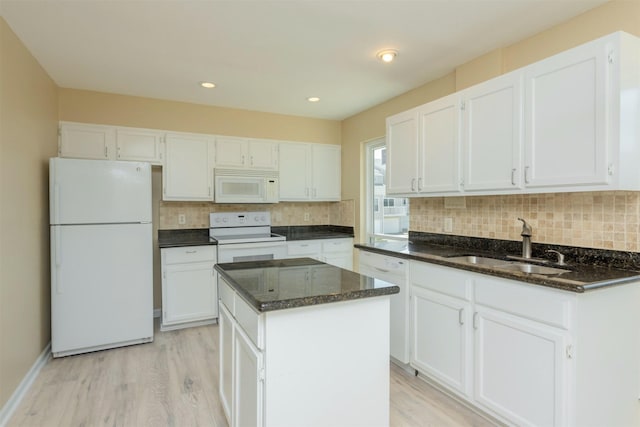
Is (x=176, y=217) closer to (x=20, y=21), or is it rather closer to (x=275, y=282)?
(x=20, y=21)

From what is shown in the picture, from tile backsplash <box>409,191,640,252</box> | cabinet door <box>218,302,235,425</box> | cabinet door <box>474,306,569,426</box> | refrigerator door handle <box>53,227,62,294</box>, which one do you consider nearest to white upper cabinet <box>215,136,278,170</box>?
refrigerator door handle <box>53,227,62,294</box>

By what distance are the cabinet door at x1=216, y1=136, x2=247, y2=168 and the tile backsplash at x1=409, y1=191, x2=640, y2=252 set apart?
236cm

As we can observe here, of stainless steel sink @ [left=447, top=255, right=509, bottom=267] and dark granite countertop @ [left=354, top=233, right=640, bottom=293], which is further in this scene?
stainless steel sink @ [left=447, top=255, right=509, bottom=267]

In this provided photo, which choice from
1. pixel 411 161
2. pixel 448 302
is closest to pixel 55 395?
pixel 448 302

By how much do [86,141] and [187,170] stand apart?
38.5 inches

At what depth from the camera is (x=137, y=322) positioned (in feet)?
10.5

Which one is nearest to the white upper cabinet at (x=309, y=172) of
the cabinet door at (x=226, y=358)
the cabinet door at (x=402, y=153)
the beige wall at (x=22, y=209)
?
the cabinet door at (x=402, y=153)

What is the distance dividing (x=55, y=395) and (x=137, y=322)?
2.83 feet

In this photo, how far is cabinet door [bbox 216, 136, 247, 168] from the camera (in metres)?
4.06

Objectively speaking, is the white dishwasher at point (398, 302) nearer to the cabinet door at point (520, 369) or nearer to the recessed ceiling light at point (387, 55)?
the cabinet door at point (520, 369)

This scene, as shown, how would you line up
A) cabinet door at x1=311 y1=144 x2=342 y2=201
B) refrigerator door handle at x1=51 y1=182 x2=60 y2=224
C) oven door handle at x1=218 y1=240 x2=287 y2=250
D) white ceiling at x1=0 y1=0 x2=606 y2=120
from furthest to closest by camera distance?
cabinet door at x1=311 y1=144 x2=342 y2=201, oven door handle at x1=218 y1=240 x2=287 y2=250, refrigerator door handle at x1=51 y1=182 x2=60 y2=224, white ceiling at x1=0 y1=0 x2=606 y2=120

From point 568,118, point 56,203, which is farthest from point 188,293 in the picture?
point 568,118

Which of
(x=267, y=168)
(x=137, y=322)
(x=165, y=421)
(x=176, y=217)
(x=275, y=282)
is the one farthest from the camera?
(x=267, y=168)

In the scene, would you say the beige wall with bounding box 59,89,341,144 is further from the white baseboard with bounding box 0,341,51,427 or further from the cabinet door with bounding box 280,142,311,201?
the white baseboard with bounding box 0,341,51,427
